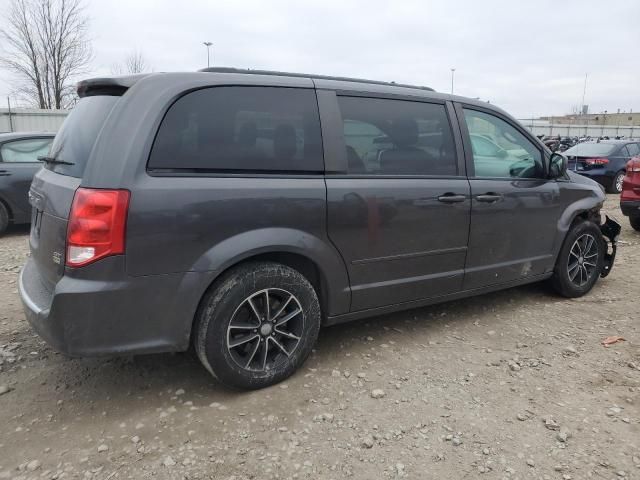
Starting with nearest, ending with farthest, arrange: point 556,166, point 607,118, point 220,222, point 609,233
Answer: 1. point 220,222
2. point 556,166
3. point 609,233
4. point 607,118

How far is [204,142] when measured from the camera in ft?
8.63

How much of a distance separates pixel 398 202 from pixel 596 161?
11654 mm

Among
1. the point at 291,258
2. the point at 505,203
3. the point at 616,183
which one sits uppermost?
the point at 505,203

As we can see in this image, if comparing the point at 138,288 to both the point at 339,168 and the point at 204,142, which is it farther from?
the point at 339,168

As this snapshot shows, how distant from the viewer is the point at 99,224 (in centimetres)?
236

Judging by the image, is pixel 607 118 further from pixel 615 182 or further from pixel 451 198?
pixel 451 198

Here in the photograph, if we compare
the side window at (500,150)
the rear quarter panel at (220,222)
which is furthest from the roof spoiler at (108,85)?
the side window at (500,150)

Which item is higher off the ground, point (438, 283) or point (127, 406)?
point (438, 283)

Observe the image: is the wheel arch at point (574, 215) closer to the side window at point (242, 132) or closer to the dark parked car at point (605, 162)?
the side window at point (242, 132)

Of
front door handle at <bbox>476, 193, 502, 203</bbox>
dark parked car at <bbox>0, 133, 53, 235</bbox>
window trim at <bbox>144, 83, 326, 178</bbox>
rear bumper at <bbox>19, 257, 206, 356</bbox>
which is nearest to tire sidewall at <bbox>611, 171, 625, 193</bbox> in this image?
front door handle at <bbox>476, 193, 502, 203</bbox>

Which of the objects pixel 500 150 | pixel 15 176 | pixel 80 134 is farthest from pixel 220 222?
pixel 15 176

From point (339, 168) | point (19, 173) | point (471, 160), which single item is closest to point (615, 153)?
point (471, 160)

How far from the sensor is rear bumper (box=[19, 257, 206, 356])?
240 cm

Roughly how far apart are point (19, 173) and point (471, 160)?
252 inches
